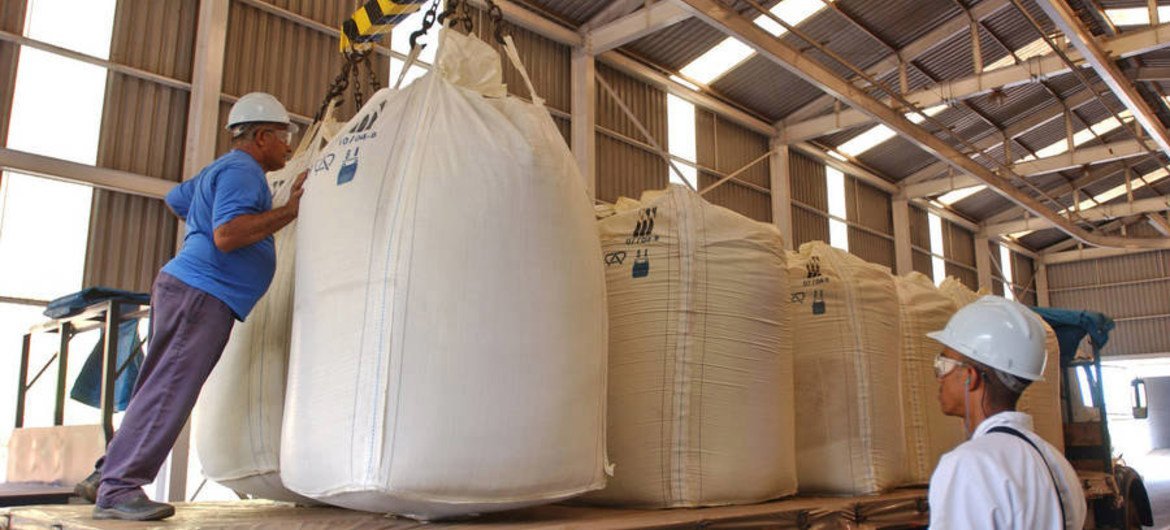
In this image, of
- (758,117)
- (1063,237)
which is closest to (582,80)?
(758,117)

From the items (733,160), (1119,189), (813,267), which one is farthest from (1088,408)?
(1119,189)

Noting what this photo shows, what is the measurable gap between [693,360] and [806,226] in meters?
12.3

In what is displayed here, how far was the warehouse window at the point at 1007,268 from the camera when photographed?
21.2 meters

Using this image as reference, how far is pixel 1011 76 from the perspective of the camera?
1120cm

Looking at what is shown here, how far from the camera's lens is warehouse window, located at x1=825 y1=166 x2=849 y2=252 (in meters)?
15.5

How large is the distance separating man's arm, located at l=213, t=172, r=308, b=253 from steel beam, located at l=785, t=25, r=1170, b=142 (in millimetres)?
9822

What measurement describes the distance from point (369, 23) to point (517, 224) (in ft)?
6.26

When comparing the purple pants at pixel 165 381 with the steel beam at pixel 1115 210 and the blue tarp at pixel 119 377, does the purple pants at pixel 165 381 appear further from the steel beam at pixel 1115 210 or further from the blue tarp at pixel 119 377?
the steel beam at pixel 1115 210

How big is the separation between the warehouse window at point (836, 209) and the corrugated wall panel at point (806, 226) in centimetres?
31

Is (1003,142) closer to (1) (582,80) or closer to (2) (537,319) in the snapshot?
(1) (582,80)

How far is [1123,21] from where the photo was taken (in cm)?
1217

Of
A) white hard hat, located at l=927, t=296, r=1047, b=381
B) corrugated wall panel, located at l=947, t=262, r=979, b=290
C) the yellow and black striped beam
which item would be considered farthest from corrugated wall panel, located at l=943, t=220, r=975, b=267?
white hard hat, located at l=927, t=296, r=1047, b=381

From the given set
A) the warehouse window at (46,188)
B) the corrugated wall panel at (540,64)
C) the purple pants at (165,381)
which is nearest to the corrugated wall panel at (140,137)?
the warehouse window at (46,188)

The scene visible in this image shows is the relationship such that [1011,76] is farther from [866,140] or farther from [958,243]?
[958,243]
